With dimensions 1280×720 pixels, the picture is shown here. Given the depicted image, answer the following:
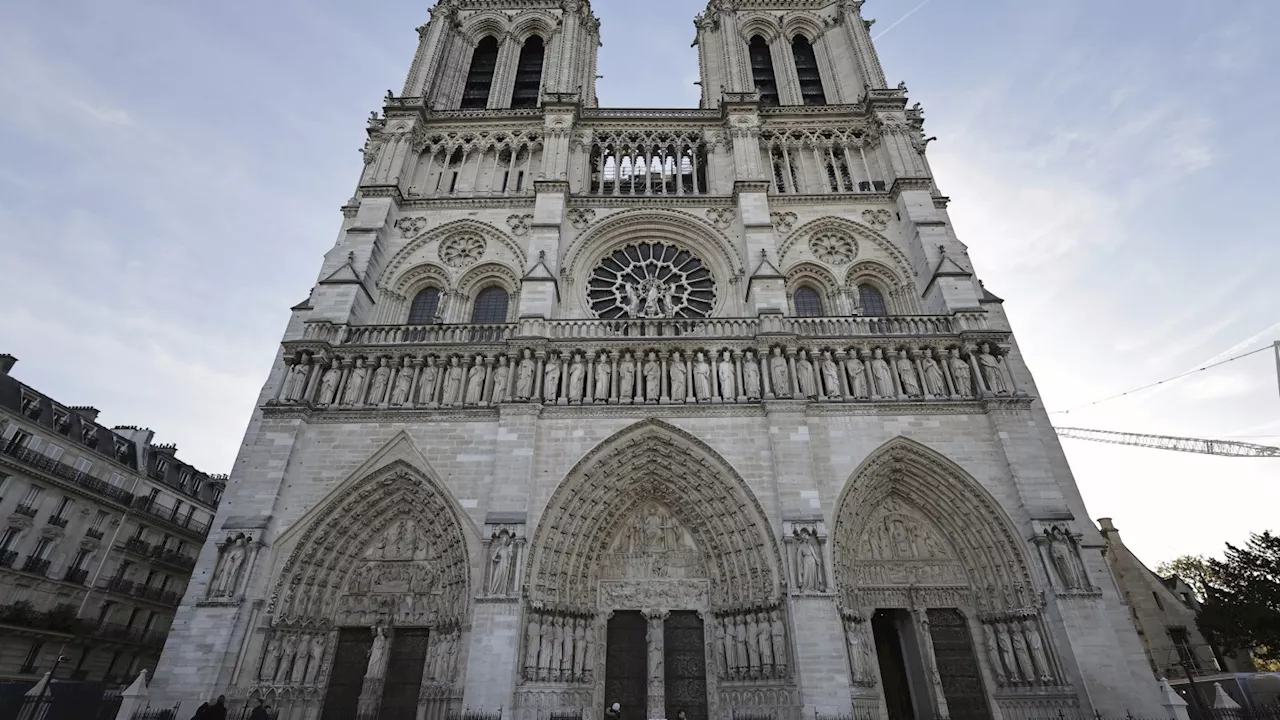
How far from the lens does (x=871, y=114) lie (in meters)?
17.7

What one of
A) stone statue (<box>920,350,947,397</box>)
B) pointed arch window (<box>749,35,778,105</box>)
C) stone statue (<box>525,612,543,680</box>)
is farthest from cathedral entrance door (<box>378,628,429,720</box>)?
pointed arch window (<box>749,35,778,105</box>)

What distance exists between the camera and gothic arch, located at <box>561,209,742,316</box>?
1532cm

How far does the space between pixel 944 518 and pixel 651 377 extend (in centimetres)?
628

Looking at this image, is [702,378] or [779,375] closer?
[779,375]

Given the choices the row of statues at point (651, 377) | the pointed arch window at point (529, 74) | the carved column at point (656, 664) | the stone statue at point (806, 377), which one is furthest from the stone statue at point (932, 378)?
the pointed arch window at point (529, 74)

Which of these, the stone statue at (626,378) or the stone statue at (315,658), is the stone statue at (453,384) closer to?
the stone statue at (626,378)

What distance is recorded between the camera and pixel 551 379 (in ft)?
40.8

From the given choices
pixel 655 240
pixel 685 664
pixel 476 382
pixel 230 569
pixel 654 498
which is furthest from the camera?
pixel 655 240

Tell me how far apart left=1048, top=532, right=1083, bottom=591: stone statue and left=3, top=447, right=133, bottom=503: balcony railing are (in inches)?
871

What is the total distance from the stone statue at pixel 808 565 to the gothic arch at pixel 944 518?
2.41 feet

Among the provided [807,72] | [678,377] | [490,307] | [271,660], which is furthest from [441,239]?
[807,72]

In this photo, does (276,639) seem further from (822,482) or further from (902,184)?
(902,184)

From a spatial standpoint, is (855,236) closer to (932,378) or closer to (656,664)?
(932,378)

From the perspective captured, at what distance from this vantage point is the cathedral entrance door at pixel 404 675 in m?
10.5
